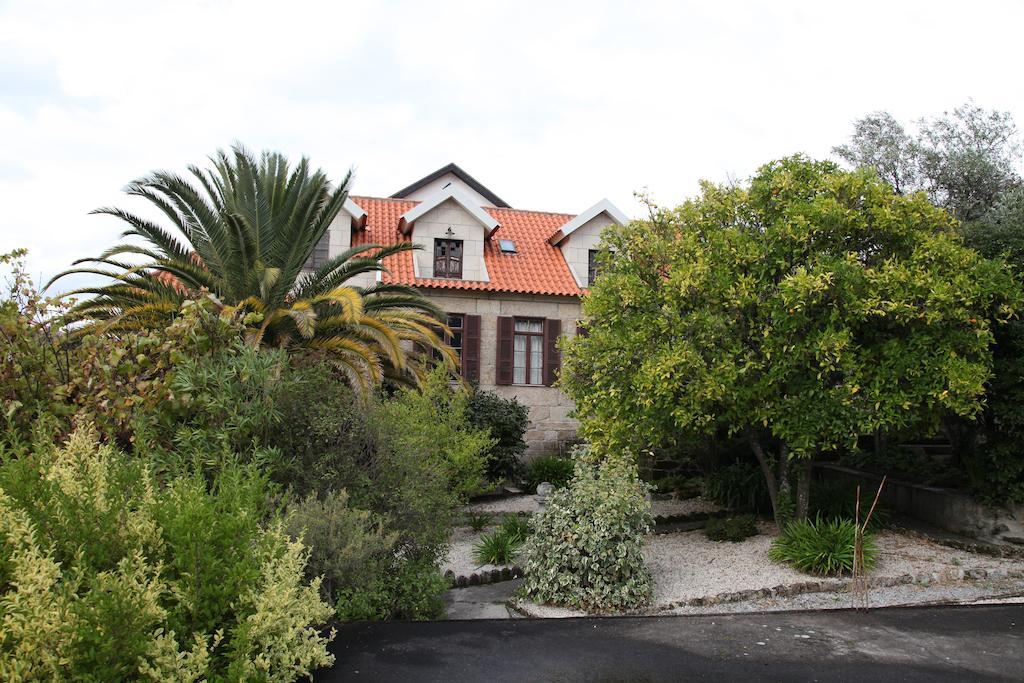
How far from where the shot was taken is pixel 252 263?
46.4ft

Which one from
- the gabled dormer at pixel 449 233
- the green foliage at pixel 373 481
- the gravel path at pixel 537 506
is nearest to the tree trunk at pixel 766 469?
the gravel path at pixel 537 506

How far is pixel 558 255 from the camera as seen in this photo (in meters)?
23.0

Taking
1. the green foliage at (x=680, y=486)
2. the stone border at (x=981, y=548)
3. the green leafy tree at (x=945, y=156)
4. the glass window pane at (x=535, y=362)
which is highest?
the green leafy tree at (x=945, y=156)

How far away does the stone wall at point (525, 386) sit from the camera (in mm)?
20891

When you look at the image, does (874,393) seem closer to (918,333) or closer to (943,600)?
(918,333)

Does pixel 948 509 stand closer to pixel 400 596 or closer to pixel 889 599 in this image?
pixel 889 599

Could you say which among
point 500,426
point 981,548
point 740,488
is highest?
point 500,426

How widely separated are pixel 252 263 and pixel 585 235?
10798 millimetres

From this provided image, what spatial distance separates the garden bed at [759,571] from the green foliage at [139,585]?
15.5 feet

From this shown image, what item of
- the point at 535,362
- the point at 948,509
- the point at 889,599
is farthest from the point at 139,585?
the point at 535,362

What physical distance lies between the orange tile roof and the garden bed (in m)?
9.86

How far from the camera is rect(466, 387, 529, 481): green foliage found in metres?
17.9

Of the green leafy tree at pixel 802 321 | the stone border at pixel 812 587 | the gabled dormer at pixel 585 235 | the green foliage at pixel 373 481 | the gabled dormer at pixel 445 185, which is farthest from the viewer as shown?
the gabled dormer at pixel 445 185

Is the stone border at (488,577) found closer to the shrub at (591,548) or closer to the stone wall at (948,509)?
the shrub at (591,548)
